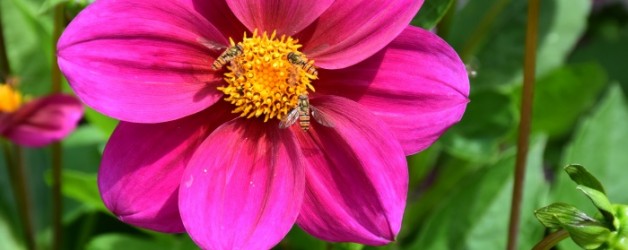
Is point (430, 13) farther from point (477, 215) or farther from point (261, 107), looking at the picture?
point (477, 215)

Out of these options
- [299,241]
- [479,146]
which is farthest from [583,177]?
[299,241]

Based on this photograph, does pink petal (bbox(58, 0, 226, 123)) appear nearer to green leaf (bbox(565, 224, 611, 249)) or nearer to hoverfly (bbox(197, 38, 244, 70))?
hoverfly (bbox(197, 38, 244, 70))

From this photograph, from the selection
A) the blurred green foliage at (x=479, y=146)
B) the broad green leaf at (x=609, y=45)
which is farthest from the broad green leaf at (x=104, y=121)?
the broad green leaf at (x=609, y=45)

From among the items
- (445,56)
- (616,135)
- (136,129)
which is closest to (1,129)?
(136,129)

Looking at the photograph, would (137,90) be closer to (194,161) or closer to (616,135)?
(194,161)

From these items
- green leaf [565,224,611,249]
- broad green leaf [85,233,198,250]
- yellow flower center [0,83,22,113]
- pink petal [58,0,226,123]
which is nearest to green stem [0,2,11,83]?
yellow flower center [0,83,22,113]
